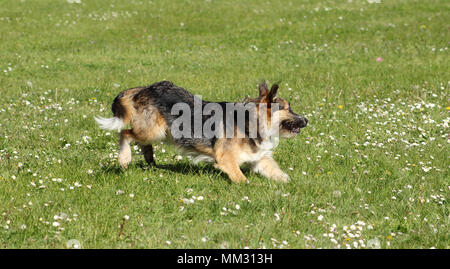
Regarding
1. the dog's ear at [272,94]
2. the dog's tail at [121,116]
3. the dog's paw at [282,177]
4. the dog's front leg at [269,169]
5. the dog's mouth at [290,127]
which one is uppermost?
the dog's ear at [272,94]

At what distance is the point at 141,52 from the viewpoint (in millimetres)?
16750

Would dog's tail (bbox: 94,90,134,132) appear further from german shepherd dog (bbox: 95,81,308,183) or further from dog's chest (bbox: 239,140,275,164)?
dog's chest (bbox: 239,140,275,164)

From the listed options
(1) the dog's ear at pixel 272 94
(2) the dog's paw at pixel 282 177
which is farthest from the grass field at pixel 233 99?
(1) the dog's ear at pixel 272 94

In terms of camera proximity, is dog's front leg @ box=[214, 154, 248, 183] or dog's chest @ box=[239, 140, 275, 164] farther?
dog's chest @ box=[239, 140, 275, 164]

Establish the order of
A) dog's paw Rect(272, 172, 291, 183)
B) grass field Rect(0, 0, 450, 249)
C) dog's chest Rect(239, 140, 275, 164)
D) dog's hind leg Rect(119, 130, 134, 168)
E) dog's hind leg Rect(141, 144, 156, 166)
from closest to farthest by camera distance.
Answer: grass field Rect(0, 0, 450, 249), dog's paw Rect(272, 172, 291, 183), dog's chest Rect(239, 140, 275, 164), dog's hind leg Rect(119, 130, 134, 168), dog's hind leg Rect(141, 144, 156, 166)

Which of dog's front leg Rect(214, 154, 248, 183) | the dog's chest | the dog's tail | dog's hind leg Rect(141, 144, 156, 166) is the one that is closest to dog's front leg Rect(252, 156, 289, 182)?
the dog's chest

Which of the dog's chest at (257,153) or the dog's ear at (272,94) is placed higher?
the dog's ear at (272,94)

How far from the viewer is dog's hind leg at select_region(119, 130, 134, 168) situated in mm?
7750

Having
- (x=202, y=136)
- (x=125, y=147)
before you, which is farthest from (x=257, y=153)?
(x=125, y=147)

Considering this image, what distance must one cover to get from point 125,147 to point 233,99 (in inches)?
165

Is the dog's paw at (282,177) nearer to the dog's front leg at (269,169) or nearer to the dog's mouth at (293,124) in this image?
the dog's front leg at (269,169)

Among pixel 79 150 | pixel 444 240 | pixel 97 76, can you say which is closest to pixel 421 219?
pixel 444 240

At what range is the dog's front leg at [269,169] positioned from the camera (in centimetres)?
714

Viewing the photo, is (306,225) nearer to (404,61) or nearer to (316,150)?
(316,150)
